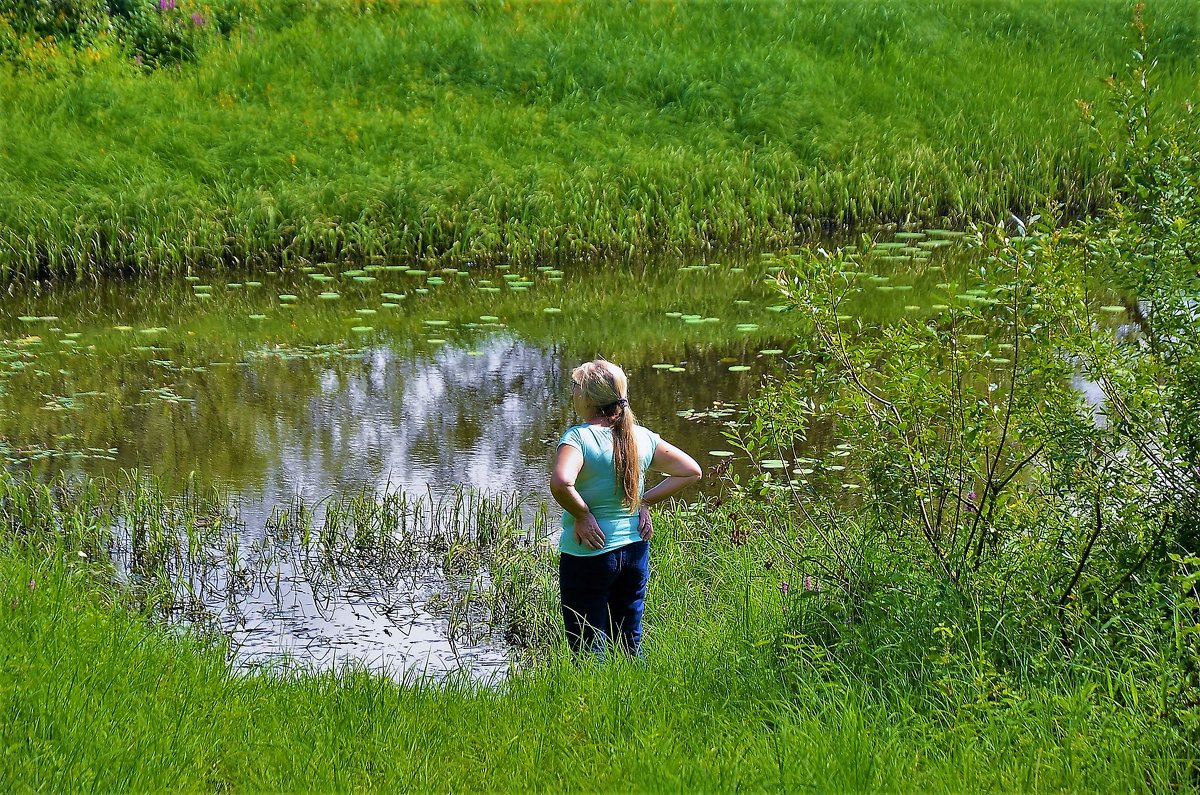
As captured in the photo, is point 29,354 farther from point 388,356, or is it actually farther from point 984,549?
point 984,549

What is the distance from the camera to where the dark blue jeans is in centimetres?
472

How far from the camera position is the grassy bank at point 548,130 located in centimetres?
1538

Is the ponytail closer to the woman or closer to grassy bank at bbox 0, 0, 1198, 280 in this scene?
the woman

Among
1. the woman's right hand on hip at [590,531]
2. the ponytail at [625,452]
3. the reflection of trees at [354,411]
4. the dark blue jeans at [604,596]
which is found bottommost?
the reflection of trees at [354,411]

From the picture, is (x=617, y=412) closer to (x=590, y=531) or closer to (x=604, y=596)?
(x=590, y=531)

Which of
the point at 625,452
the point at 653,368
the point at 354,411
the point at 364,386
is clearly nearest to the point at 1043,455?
the point at 625,452

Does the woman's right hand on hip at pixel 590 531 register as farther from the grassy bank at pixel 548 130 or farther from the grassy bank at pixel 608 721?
the grassy bank at pixel 548 130

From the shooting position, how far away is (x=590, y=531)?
4621 millimetres

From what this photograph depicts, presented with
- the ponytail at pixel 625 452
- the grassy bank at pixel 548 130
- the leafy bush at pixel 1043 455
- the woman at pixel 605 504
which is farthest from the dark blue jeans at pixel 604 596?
the grassy bank at pixel 548 130

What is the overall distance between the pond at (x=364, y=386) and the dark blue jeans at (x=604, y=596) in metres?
0.70

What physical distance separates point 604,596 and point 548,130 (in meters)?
14.6

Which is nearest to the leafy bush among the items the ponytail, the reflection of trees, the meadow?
the meadow

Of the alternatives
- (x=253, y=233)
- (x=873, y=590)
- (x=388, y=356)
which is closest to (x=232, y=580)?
(x=873, y=590)

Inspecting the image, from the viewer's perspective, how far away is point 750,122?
63.2 ft
